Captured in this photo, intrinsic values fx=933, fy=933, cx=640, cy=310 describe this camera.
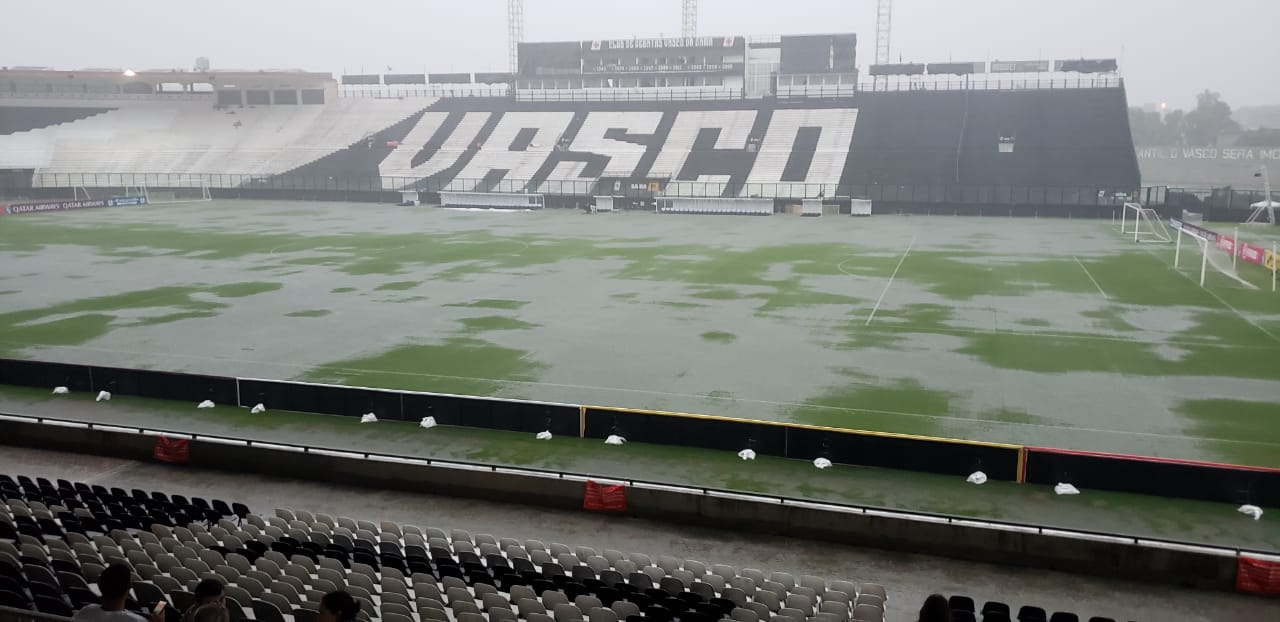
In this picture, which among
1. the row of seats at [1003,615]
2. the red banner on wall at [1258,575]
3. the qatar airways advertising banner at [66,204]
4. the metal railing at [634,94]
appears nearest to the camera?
the row of seats at [1003,615]

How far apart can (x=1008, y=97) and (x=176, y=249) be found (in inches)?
3219

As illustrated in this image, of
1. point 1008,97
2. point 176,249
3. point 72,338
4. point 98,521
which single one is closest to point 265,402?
point 98,521

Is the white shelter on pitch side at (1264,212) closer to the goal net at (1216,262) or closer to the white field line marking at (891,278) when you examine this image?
the goal net at (1216,262)

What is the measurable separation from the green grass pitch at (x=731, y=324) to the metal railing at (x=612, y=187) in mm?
19518

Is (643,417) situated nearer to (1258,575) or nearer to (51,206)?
(1258,575)

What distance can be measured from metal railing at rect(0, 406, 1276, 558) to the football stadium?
0.11m

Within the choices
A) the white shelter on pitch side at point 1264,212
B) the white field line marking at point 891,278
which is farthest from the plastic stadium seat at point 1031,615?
the white shelter on pitch side at point 1264,212

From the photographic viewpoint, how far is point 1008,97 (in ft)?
325

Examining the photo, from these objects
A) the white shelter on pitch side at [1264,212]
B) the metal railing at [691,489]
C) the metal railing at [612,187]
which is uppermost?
the metal railing at [612,187]

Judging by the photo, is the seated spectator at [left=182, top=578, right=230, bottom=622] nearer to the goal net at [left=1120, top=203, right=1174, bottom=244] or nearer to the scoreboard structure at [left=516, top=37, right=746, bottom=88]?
the goal net at [left=1120, top=203, right=1174, bottom=244]

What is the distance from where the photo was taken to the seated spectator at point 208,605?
7.99 metres

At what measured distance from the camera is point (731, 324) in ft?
116

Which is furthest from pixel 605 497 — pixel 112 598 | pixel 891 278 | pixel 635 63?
pixel 635 63

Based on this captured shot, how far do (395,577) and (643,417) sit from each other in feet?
35.2
